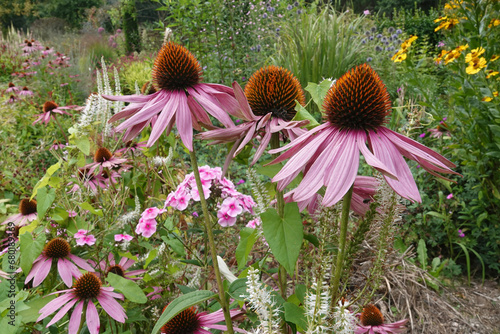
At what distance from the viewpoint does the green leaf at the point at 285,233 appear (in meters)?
0.74

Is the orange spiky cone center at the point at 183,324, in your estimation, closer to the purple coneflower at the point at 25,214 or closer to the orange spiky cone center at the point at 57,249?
the orange spiky cone center at the point at 57,249

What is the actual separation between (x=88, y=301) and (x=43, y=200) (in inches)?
15.3

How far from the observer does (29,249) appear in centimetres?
118

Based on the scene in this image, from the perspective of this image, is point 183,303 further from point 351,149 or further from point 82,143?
point 82,143

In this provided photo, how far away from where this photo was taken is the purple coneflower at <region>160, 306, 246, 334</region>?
1.03m

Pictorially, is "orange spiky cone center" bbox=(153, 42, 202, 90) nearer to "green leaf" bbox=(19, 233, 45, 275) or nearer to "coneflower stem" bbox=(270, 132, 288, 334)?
"coneflower stem" bbox=(270, 132, 288, 334)

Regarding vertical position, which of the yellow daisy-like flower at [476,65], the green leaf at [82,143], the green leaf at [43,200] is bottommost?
the green leaf at [43,200]

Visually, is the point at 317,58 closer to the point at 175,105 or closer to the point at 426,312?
the point at 426,312

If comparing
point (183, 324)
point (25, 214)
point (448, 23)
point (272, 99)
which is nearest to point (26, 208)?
point (25, 214)

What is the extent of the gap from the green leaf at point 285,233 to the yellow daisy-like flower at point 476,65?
6.25ft

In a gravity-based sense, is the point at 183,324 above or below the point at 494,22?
below

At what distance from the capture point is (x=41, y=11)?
20.4m

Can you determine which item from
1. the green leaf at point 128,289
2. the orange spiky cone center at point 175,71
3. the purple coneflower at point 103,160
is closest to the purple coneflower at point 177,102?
the orange spiky cone center at point 175,71

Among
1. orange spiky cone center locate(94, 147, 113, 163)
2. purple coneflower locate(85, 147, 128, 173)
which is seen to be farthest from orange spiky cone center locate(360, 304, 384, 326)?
orange spiky cone center locate(94, 147, 113, 163)
